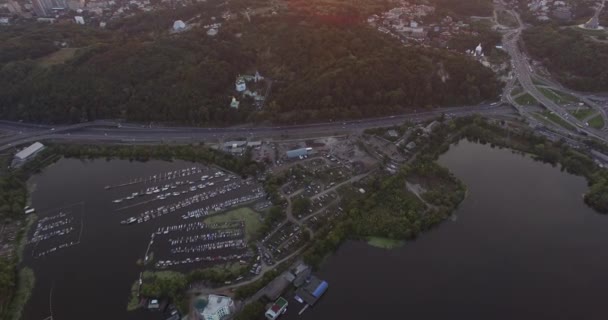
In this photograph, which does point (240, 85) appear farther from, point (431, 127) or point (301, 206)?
point (431, 127)

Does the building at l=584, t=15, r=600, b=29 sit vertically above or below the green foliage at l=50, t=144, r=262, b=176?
above

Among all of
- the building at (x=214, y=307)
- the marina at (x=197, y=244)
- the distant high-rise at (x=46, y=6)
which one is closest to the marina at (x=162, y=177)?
the marina at (x=197, y=244)

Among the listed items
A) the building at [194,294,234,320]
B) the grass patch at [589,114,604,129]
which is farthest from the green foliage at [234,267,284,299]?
the grass patch at [589,114,604,129]

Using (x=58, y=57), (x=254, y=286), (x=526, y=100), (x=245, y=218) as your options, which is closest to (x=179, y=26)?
(x=58, y=57)

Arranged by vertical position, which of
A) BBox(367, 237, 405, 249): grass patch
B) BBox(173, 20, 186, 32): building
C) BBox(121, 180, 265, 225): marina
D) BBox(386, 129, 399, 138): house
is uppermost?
BBox(173, 20, 186, 32): building

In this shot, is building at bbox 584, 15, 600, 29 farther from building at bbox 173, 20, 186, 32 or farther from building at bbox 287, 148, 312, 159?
building at bbox 173, 20, 186, 32
